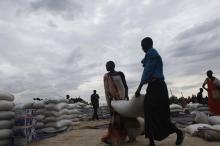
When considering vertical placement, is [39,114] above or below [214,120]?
above

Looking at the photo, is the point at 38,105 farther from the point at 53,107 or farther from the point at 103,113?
the point at 103,113

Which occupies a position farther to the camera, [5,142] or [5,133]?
[5,142]

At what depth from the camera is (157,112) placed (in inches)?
241

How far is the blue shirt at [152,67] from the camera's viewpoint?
616 centimetres

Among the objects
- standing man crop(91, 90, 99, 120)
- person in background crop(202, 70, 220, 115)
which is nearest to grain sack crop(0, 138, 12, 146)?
person in background crop(202, 70, 220, 115)

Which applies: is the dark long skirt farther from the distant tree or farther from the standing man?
the distant tree

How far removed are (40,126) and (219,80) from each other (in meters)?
5.15

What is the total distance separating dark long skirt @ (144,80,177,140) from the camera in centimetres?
610

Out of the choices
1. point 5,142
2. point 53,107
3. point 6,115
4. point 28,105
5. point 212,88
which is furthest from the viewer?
point 53,107

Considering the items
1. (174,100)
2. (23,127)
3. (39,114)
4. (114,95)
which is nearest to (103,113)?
(174,100)

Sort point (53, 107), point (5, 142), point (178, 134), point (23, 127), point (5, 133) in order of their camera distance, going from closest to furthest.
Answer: point (178, 134), point (5, 133), point (5, 142), point (23, 127), point (53, 107)

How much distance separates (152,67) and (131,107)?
0.76 m

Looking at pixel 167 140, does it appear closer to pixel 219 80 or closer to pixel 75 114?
pixel 219 80

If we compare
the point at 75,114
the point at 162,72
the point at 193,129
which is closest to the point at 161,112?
the point at 162,72
